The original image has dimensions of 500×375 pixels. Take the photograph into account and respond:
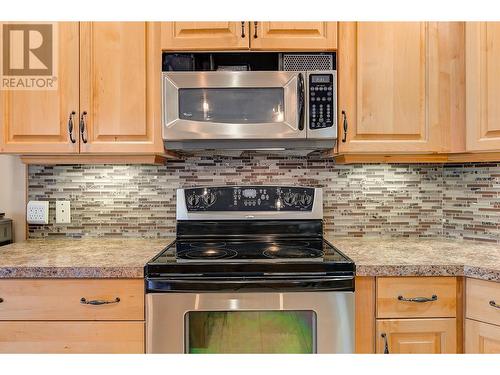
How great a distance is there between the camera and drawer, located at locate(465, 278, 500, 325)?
4.72 feet

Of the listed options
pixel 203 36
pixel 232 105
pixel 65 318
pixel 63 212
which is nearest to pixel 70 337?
pixel 65 318

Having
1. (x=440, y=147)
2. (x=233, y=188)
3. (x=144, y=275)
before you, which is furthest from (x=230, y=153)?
(x=440, y=147)

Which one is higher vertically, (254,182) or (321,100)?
(321,100)

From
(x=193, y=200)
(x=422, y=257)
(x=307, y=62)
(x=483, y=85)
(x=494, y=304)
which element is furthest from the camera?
(x=193, y=200)

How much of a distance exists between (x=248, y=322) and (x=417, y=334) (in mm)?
634

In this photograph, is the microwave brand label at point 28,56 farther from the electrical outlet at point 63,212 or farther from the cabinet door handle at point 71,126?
the electrical outlet at point 63,212

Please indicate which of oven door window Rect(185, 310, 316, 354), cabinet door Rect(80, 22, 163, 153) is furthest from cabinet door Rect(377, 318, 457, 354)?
cabinet door Rect(80, 22, 163, 153)

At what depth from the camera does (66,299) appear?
1.51 m

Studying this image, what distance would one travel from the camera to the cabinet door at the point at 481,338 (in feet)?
4.73

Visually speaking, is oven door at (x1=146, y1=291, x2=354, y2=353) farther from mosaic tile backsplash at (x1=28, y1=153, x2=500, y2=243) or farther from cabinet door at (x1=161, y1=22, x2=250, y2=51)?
cabinet door at (x1=161, y1=22, x2=250, y2=51)

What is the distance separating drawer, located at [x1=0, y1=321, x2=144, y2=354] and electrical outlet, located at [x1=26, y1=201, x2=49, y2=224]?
0.72m

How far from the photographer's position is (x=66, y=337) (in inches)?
59.1

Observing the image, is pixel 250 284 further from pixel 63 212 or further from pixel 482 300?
pixel 63 212

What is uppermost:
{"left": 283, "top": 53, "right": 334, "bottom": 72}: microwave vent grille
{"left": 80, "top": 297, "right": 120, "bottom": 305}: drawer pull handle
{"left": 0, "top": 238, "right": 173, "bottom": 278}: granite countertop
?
{"left": 283, "top": 53, "right": 334, "bottom": 72}: microwave vent grille
